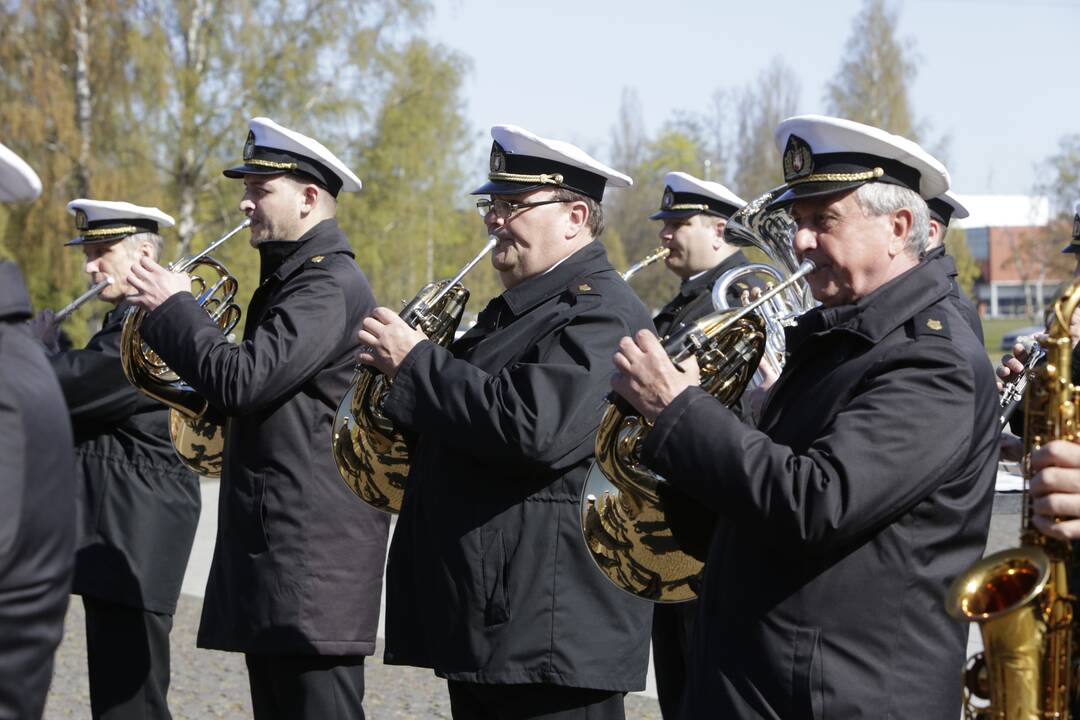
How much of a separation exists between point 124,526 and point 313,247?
1.36m

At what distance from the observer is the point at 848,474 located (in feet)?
9.05

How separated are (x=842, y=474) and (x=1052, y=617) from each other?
1.47 ft

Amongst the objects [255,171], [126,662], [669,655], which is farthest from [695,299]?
[126,662]

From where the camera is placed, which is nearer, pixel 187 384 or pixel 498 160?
pixel 498 160

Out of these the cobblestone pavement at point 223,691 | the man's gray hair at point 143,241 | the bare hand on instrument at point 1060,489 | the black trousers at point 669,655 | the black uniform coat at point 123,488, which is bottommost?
the cobblestone pavement at point 223,691

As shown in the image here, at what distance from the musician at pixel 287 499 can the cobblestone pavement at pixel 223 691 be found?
1.76 metres

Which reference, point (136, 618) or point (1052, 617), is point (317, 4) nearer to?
point (136, 618)

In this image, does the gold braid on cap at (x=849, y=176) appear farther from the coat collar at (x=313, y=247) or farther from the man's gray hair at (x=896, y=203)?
the coat collar at (x=313, y=247)

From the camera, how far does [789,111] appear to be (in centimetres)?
4919

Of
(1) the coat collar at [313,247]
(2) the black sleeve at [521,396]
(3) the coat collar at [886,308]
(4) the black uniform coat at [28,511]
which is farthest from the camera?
(1) the coat collar at [313,247]

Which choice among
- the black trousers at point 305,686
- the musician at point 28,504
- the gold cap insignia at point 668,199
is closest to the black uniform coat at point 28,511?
the musician at point 28,504

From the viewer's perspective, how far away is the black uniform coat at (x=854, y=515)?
2793mm

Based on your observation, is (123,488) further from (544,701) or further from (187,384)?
(544,701)

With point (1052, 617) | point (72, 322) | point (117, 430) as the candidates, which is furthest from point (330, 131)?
point (1052, 617)
